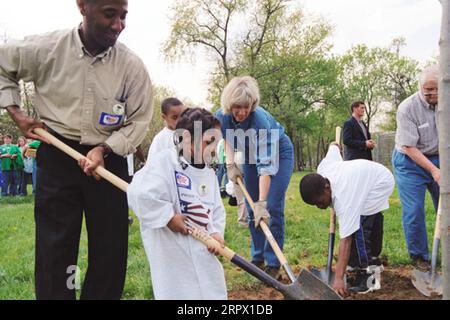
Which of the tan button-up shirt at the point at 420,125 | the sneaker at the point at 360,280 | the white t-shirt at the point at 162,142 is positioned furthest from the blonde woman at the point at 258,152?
the tan button-up shirt at the point at 420,125

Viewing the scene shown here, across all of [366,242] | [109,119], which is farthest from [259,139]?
[109,119]

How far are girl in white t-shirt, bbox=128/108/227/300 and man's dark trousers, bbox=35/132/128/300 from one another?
0.24m

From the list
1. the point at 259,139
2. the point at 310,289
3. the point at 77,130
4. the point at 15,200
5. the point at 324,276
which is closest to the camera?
the point at 77,130

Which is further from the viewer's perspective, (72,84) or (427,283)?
(427,283)

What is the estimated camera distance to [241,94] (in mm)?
3943

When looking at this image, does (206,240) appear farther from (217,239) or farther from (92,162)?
(92,162)

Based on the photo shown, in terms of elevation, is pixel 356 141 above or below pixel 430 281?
above

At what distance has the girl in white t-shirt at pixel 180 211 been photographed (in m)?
2.53

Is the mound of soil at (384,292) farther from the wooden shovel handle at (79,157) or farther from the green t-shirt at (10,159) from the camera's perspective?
the green t-shirt at (10,159)

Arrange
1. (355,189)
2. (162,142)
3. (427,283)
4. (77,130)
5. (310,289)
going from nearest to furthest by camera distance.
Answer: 1. (77,130)
2. (310,289)
3. (355,189)
4. (427,283)
5. (162,142)

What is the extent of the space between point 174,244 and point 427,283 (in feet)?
7.72

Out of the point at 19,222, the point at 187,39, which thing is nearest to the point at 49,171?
the point at 19,222

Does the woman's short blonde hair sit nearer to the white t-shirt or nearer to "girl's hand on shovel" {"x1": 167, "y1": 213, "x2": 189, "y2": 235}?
the white t-shirt

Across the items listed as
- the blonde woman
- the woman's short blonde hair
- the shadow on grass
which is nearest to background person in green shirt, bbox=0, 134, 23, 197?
the shadow on grass
